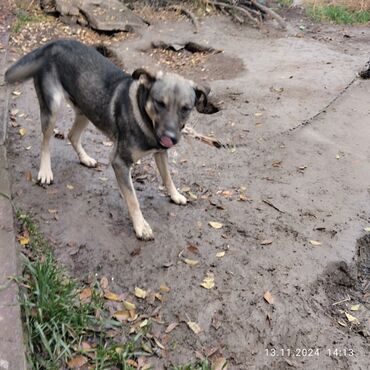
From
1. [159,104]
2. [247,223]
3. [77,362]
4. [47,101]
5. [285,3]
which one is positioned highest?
[159,104]

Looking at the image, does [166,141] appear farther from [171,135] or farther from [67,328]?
[67,328]

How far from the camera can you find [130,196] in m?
4.13

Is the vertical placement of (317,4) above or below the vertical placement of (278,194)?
below

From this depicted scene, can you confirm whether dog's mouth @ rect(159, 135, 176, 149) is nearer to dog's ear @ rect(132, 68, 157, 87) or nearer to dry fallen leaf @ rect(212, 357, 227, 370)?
dog's ear @ rect(132, 68, 157, 87)

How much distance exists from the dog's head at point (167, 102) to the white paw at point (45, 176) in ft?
4.56

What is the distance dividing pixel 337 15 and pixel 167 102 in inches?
398

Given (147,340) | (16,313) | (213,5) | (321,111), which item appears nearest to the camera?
(16,313)

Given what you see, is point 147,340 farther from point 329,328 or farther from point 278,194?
point 278,194

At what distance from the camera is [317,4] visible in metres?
13.2

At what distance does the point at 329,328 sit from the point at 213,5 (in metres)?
9.39

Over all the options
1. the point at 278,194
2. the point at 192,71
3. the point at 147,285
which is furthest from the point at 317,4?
the point at 147,285

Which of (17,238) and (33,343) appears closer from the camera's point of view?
(33,343)

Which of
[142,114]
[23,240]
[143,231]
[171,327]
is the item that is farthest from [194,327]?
[142,114]

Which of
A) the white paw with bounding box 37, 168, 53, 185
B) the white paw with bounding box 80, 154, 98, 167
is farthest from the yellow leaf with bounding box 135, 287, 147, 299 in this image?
the white paw with bounding box 80, 154, 98, 167
